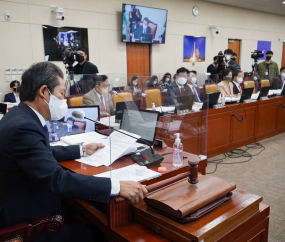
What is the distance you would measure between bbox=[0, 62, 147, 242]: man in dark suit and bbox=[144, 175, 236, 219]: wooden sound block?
83mm

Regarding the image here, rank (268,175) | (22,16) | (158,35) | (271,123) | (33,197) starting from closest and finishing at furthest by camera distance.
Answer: (33,197) → (268,175) → (271,123) → (22,16) → (158,35)

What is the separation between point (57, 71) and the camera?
3.98 ft

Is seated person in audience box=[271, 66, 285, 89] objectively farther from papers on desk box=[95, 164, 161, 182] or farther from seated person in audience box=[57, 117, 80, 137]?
papers on desk box=[95, 164, 161, 182]

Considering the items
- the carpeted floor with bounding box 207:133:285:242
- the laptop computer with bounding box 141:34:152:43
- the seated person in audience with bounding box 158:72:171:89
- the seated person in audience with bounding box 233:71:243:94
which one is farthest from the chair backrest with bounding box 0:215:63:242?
the laptop computer with bounding box 141:34:152:43

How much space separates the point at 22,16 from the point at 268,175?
510 centimetres

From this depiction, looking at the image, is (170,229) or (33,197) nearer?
(170,229)

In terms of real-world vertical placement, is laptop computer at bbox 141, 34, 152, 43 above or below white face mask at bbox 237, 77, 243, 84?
above

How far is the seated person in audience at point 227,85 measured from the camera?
13.5 feet

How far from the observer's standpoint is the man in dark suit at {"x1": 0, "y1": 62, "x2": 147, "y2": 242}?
3.24ft

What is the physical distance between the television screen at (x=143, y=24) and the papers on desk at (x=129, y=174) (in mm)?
5601

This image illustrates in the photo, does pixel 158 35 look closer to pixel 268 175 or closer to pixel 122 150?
pixel 268 175

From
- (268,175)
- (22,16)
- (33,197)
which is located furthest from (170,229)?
(22,16)

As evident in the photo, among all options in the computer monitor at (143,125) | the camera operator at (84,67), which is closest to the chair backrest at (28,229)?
the computer monitor at (143,125)

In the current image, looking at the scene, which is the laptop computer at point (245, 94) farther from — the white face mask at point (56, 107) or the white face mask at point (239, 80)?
the white face mask at point (56, 107)
